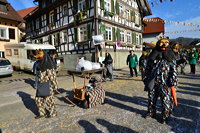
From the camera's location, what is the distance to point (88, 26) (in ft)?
44.0

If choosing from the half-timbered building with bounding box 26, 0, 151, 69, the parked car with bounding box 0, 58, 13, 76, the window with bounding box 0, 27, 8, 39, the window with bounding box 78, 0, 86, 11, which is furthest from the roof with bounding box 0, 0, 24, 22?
the window with bounding box 78, 0, 86, 11

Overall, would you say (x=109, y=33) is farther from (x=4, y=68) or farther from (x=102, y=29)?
(x=4, y=68)

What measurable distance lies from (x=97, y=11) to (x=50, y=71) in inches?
426

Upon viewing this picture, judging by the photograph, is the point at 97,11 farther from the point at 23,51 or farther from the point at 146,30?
the point at 146,30

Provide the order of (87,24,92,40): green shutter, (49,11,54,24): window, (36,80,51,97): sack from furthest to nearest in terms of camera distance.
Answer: (49,11,54,24): window → (87,24,92,40): green shutter → (36,80,51,97): sack

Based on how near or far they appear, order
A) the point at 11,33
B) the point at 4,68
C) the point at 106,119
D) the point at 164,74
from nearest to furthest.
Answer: the point at 164,74 → the point at 106,119 → the point at 4,68 → the point at 11,33

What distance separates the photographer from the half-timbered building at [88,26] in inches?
531

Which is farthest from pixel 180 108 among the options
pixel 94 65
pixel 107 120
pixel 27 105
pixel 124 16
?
pixel 124 16

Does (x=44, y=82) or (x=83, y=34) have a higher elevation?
(x=83, y=34)

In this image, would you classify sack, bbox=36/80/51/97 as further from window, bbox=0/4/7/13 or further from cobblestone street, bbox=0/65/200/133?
window, bbox=0/4/7/13

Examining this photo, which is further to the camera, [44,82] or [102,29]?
[102,29]

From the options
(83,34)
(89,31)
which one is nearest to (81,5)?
(83,34)

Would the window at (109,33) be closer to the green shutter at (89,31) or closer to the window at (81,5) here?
the green shutter at (89,31)

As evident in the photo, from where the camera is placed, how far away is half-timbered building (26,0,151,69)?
13484mm
